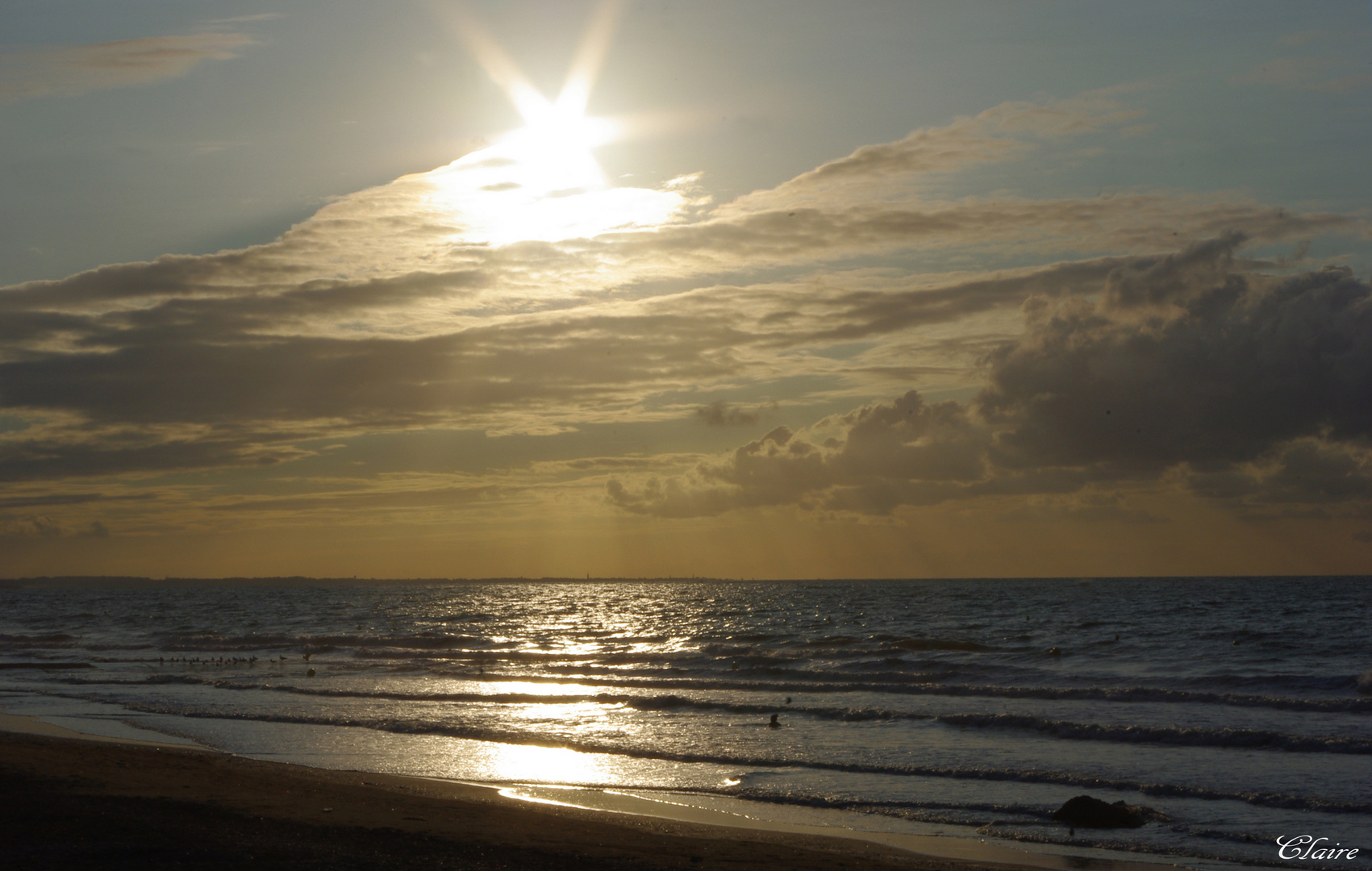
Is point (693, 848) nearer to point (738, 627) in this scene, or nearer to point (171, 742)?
point (171, 742)

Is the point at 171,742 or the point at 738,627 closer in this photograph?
the point at 171,742

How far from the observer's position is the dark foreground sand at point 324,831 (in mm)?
11961

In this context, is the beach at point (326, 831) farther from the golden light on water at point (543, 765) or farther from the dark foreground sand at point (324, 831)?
the golden light on water at point (543, 765)

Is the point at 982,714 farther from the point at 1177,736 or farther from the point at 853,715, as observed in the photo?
the point at 1177,736

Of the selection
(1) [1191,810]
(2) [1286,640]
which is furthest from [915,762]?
(2) [1286,640]

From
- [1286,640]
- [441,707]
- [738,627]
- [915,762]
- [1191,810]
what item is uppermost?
[738,627]

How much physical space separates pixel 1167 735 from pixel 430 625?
6472 centimetres

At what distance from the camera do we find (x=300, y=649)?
2258 inches

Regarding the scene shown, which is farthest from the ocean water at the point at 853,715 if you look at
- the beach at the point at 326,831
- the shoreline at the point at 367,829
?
the beach at the point at 326,831

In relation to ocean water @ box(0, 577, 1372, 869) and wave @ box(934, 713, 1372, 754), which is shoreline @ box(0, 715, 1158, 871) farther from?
wave @ box(934, 713, 1372, 754)

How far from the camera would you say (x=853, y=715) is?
→ 28016 millimetres

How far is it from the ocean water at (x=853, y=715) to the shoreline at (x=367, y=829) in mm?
2310

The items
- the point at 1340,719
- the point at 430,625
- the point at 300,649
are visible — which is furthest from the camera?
the point at 430,625

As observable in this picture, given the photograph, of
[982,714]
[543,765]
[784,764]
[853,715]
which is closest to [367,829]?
[543,765]
